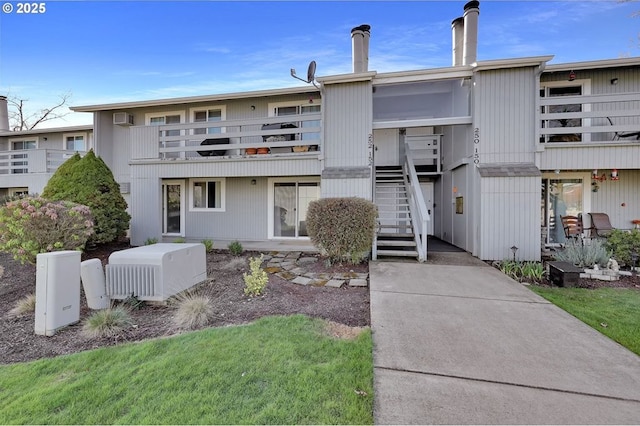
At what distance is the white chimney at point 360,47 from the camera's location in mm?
9734

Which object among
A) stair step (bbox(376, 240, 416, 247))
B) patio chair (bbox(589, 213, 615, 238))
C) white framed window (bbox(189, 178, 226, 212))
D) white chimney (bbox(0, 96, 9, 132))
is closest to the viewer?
stair step (bbox(376, 240, 416, 247))

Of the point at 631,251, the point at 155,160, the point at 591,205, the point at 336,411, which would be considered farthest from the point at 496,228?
the point at 155,160

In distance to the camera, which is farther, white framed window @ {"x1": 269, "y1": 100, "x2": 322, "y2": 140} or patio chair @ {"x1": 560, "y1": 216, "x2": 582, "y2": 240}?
white framed window @ {"x1": 269, "y1": 100, "x2": 322, "y2": 140}

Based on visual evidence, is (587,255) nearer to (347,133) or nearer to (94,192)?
(347,133)

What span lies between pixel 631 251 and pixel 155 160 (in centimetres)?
1261

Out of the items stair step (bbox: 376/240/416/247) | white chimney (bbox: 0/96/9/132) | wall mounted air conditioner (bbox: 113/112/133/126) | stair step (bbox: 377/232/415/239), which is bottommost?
stair step (bbox: 376/240/416/247)

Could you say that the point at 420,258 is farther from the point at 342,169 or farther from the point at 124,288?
the point at 124,288

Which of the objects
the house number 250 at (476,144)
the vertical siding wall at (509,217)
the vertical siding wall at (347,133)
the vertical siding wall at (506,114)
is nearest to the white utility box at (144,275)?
the vertical siding wall at (347,133)

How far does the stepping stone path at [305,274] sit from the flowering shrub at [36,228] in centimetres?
431

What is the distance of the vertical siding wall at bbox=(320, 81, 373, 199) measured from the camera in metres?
7.99

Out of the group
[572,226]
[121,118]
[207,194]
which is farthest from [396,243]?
[121,118]

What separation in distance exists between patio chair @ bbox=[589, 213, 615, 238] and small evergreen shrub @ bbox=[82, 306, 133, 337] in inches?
407

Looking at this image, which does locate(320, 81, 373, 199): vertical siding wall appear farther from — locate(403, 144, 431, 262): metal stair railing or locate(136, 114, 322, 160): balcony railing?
locate(403, 144, 431, 262): metal stair railing

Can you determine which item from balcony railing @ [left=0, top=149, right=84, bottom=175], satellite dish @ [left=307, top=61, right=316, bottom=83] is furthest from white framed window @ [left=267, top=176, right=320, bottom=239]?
balcony railing @ [left=0, top=149, right=84, bottom=175]
